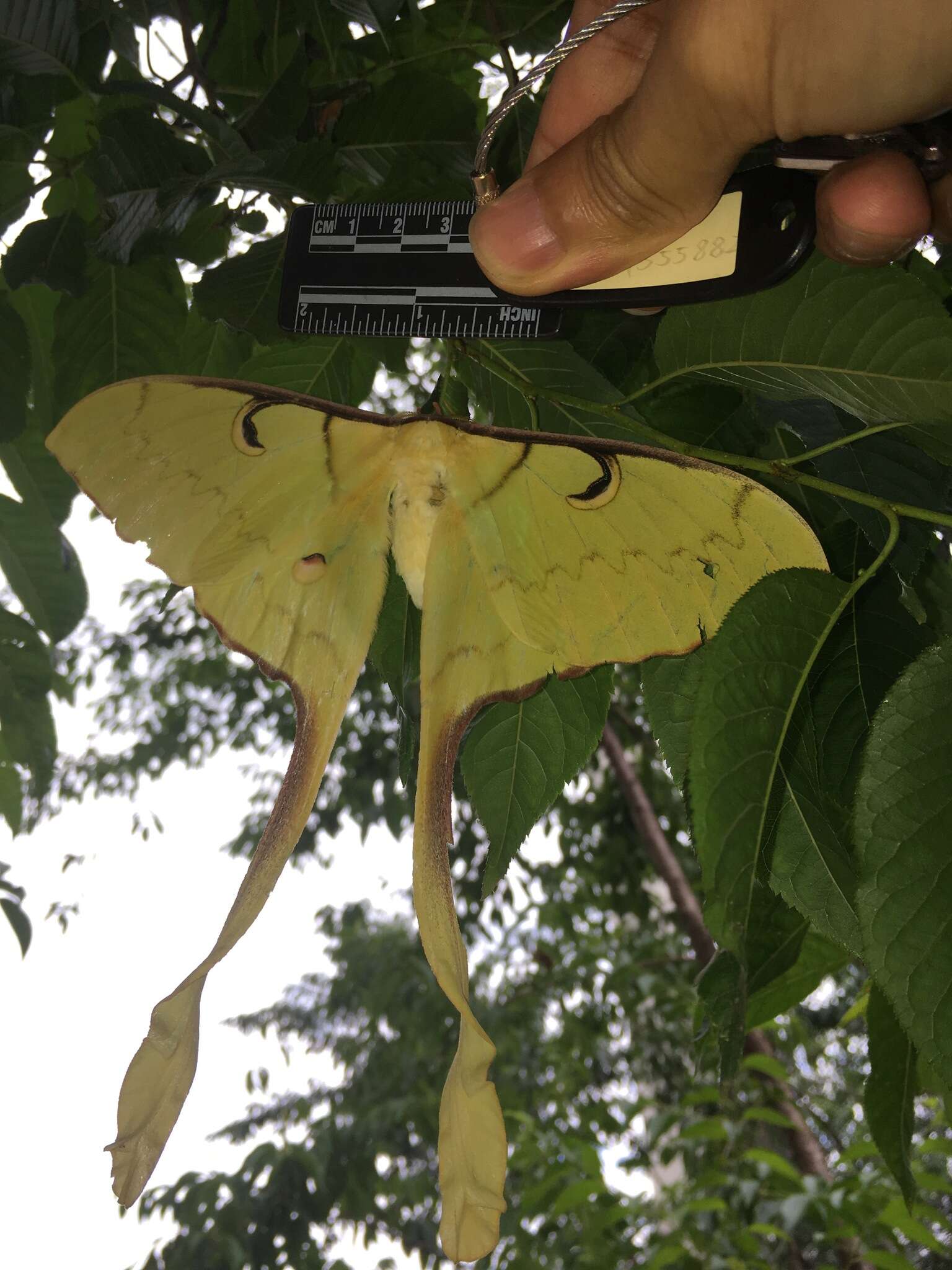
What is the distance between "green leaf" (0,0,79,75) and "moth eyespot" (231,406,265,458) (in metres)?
0.54

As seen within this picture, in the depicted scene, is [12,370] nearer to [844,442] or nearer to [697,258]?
[697,258]

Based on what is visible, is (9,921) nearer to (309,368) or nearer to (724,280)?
(309,368)

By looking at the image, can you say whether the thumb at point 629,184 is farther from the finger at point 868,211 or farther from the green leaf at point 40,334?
the green leaf at point 40,334

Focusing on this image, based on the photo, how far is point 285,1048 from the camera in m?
4.45

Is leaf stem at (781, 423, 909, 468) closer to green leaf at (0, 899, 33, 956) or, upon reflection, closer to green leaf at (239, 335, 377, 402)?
green leaf at (239, 335, 377, 402)

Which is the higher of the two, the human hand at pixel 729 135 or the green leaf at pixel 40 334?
the green leaf at pixel 40 334

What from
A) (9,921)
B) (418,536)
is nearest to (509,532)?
(418,536)

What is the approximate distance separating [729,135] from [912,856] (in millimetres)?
452

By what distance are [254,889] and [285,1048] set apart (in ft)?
14.1

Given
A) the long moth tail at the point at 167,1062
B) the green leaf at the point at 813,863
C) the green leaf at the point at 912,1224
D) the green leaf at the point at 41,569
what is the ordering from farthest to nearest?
the green leaf at the point at 912,1224, the green leaf at the point at 41,569, the green leaf at the point at 813,863, the long moth tail at the point at 167,1062

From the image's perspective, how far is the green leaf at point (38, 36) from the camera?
0.87m

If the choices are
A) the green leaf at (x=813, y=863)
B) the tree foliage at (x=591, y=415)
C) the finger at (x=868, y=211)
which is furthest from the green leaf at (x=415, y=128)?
the green leaf at (x=813, y=863)

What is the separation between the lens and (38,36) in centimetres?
88

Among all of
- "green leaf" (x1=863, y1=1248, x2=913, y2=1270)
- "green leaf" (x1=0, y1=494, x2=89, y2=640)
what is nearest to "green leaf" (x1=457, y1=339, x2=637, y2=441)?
"green leaf" (x1=0, y1=494, x2=89, y2=640)
